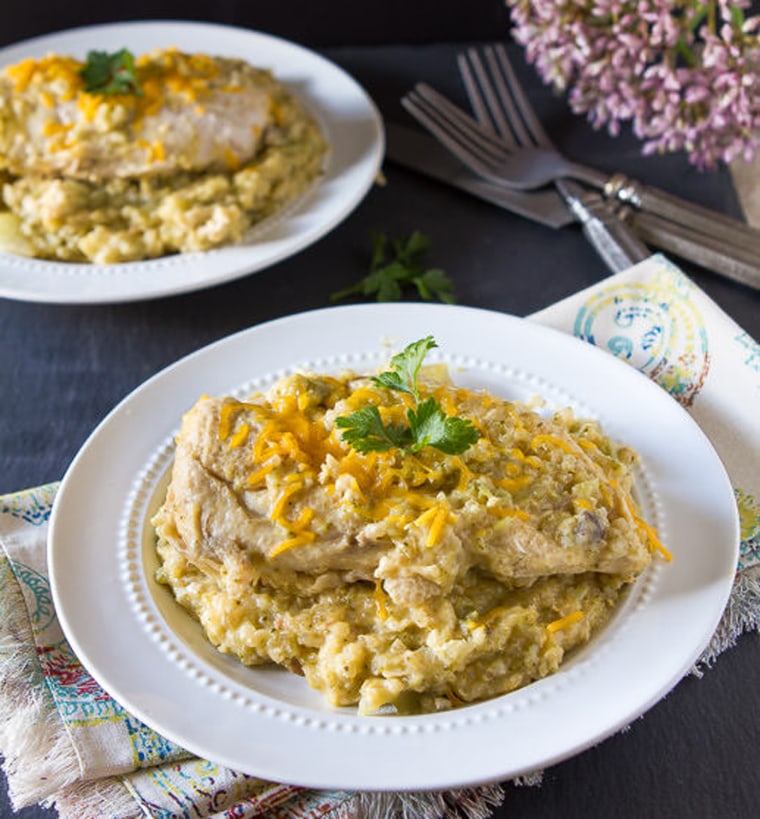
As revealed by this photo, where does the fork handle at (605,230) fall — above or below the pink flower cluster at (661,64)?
below

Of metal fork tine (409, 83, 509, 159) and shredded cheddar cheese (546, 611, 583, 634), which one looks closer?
shredded cheddar cheese (546, 611, 583, 634)

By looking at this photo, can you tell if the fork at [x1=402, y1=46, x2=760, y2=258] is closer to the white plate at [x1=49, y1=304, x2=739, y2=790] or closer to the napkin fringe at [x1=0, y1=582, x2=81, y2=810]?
the white plate at [x1=49, y1=304, x2=739, y2=790]

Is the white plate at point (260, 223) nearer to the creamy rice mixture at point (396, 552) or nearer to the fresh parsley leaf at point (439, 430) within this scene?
the creamy rice mixture at point (396, 552)

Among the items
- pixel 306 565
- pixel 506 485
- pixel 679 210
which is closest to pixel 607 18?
pixel 679 210

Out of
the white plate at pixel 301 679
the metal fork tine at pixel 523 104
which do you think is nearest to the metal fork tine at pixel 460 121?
the metal fork tine at pixel 523 104

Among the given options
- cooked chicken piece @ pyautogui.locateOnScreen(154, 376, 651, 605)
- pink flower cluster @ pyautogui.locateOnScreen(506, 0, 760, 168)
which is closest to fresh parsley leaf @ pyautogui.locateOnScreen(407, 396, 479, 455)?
cooked chicken piece @ pyautogui.locateOnScreen(154, 376, 651, 605)

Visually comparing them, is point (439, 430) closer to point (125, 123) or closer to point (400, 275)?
point (400, 275)

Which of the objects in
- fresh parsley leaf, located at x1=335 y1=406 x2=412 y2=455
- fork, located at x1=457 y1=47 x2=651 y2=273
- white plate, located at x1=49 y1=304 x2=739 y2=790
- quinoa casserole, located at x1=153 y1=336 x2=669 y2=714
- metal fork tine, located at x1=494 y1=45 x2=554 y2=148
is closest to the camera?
white plate, located at x1=49 y1=304 x2=739 y2=790

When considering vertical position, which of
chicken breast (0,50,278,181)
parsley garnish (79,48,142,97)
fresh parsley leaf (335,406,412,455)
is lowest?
chicken breast (0,50,278,181)
